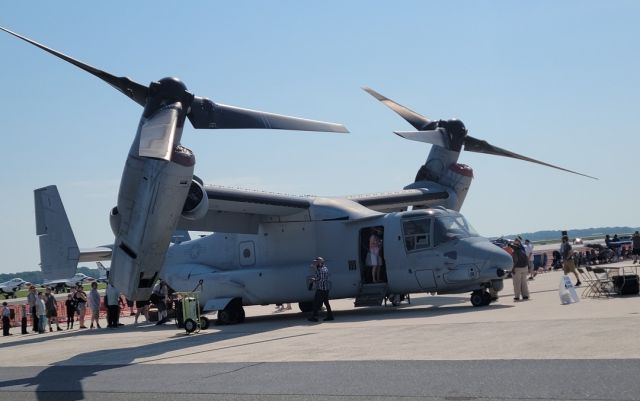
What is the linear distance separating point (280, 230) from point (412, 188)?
6268 millimetres

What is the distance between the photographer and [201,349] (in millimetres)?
14477

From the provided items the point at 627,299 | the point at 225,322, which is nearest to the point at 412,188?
the point at 225,322

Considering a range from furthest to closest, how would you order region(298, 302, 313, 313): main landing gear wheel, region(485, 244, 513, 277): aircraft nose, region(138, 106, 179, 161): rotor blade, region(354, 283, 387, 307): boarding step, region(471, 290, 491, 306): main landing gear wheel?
1. region(298, 302, 313, 313): main landing gear wheel
2. region(354, 283, 387, 307): boarding step
3. region(471, 290, 491, 306): main landing gear wheel
4. region(485, 244, 513, 277): aircraft nose
5. region(138, 106, 179, 161): rotor blade

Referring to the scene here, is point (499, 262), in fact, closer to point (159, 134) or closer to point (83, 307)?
point (159, 134)

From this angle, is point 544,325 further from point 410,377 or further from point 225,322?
point 225,322

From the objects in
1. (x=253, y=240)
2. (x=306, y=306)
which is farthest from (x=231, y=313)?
(x=306, y=306)

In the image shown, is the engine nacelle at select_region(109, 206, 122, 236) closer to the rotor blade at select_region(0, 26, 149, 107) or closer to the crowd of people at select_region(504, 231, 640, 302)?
the rotor blade at select_region(0, 26, 149, 107)

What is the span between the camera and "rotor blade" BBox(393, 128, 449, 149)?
2276 centimetres

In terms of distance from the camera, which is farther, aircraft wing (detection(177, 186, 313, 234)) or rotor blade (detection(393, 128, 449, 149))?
rotor blade (detection(393, 128, 449, 149))

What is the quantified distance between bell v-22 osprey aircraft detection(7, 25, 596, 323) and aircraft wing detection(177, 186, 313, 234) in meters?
0.03

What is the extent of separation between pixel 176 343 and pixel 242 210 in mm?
4934

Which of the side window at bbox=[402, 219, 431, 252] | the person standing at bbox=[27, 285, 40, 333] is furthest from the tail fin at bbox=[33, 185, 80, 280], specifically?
the side window at bbox=[402, 219, 431, 252]

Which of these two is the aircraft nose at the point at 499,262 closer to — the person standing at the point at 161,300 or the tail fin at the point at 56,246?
the person standing at the point at 161,300

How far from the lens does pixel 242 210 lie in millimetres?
19984
